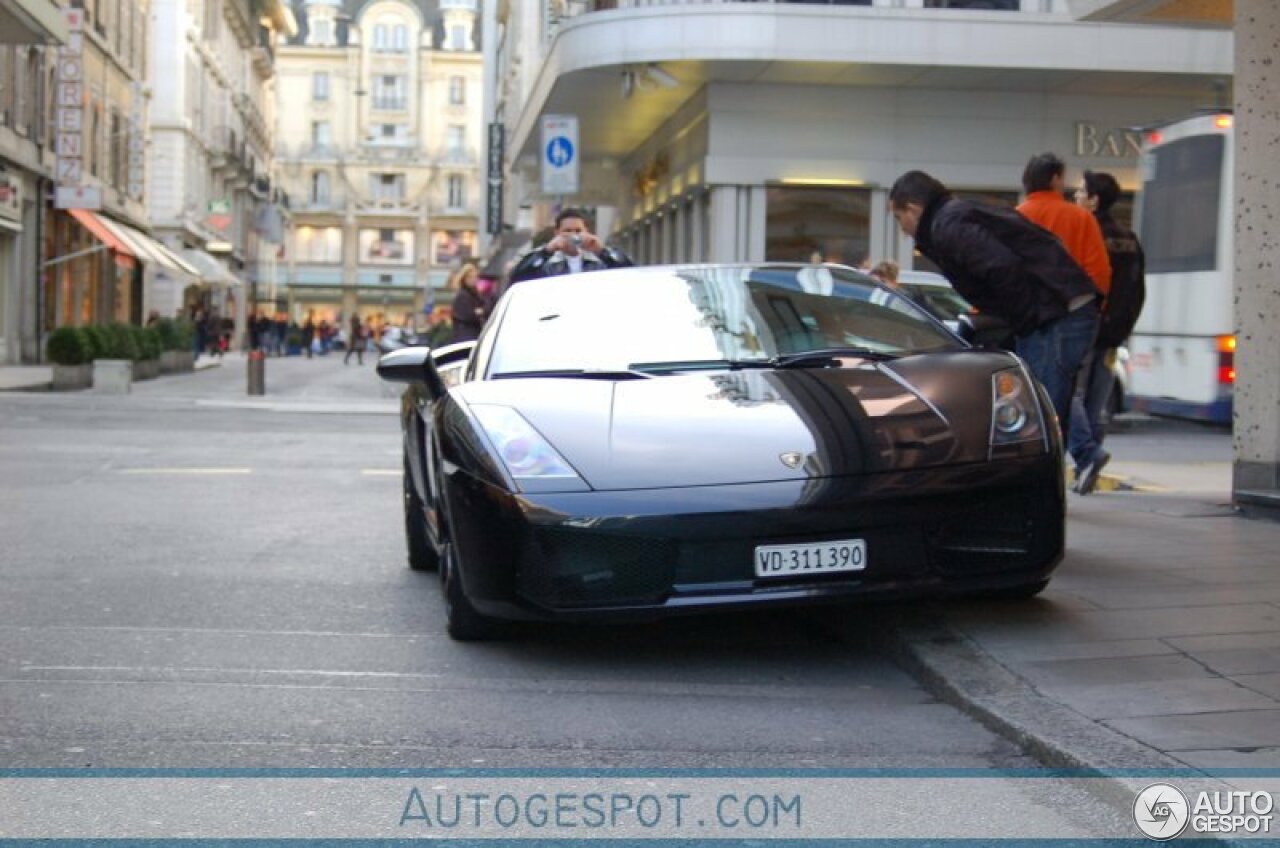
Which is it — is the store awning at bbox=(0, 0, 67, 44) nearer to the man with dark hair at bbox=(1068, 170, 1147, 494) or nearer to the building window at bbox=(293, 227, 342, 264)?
the man with dark hair at bbox=(1068, 170, 1147, 494)

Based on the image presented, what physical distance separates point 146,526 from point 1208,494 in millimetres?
6039

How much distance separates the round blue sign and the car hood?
14923mm

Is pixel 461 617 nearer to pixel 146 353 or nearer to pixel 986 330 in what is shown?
pixel 986 330

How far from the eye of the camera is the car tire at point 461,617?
6121 mm

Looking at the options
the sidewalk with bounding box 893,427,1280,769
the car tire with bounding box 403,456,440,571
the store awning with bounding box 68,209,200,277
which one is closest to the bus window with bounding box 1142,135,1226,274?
the sidewalk with bounding box 893,427,1280,769

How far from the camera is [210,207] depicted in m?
69.2

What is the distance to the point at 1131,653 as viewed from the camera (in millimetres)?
5625

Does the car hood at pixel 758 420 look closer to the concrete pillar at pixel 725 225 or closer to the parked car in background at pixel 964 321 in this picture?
the parked car in background at pixel 964 321

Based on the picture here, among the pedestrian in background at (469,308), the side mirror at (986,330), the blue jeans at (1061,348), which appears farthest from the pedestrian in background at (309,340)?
the side mirror at (986,330)

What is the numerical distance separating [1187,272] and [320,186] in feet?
309

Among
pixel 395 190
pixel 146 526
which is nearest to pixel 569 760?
pixel 146 526

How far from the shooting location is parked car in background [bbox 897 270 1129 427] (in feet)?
26.0

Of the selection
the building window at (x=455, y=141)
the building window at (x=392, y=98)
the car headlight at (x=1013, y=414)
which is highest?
the building window at (x=392, y=98)

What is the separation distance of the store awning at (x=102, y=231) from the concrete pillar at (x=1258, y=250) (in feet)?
113
